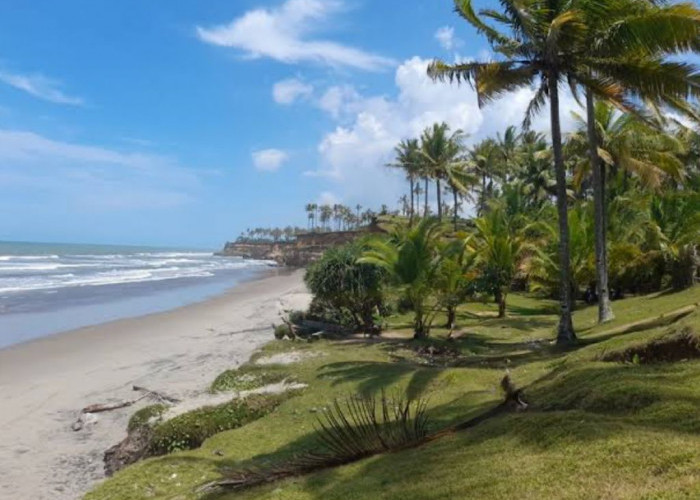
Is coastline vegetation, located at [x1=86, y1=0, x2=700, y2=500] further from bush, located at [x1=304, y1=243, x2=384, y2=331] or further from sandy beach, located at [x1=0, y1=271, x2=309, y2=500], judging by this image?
sandy beach, located at [x1=0, y1=271, x2=309, y2=500]

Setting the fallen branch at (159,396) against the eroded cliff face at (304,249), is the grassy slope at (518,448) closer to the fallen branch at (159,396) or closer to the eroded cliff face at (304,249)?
the fallen branch at (159,396)

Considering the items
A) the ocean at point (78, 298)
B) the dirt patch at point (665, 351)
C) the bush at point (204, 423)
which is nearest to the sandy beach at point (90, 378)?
the bush at point (204, 423)

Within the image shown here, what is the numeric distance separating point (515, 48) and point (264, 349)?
389 inches

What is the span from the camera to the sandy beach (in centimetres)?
885

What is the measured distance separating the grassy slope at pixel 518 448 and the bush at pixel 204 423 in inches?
20.9

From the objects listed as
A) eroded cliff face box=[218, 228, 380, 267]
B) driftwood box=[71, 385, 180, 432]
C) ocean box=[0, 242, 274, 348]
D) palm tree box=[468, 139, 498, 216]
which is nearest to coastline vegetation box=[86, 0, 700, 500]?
driftwood box=[71, 385, 180, 432]

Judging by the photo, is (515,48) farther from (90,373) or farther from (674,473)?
(90,373)

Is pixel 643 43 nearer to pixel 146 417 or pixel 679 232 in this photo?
pixel 679 232

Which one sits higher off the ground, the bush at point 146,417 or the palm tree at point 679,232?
the palm tree at point 679,232

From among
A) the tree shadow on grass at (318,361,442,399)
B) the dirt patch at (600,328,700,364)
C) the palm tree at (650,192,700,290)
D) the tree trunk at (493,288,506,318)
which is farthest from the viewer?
the tree trunk at (493,288,506,318)

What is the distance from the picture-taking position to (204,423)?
361 inches

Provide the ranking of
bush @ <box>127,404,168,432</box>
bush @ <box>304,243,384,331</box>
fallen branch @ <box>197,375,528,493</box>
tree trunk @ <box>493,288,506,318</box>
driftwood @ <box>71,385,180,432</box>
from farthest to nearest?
tree trunk @ <box>493,288,506,318</box> < bush @ <box>304,243,384,331</box> < driftwood @ <box>71,385,180,432</box> < bush @ <box>127,404,168,432</box> < fallen branch @ <box>197,375,528,493</box>

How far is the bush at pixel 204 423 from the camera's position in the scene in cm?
886

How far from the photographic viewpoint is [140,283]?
43.0m
